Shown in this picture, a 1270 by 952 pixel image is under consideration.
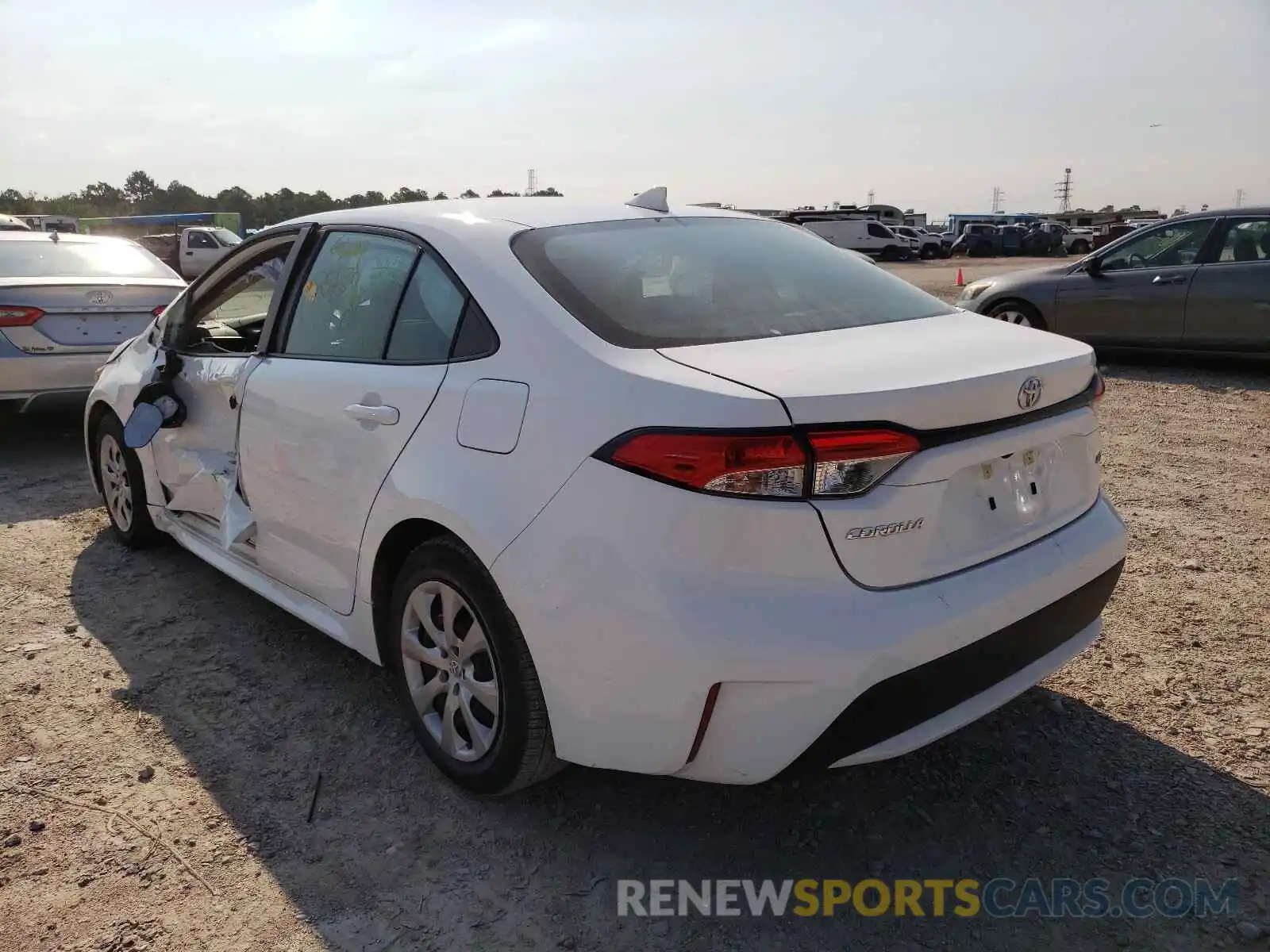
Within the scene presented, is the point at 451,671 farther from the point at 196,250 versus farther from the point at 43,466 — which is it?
the point at 196,250

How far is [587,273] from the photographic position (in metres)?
2.56

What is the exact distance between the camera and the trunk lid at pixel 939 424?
2.00 m

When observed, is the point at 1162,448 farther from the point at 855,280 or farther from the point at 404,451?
the point at 404,451

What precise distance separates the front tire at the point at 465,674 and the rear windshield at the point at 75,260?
17.4 feet

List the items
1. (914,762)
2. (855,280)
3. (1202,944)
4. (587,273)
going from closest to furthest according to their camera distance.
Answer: (1202,944)
(587,273)
(914,762)
(855,280)

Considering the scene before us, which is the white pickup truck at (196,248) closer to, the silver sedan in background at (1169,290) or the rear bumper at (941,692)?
the silver sedan in background at (1169,290)

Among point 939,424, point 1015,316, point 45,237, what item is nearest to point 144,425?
point 939,424

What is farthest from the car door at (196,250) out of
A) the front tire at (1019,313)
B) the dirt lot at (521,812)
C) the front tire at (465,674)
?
the front tire at (465,674)

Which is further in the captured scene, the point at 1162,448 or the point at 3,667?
the point at 1162,448

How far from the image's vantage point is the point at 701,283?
2.68 m

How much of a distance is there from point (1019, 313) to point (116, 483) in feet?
26.1

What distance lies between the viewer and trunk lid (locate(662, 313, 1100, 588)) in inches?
78.9

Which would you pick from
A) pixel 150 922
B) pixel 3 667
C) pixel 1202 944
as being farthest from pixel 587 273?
pixel 3 667

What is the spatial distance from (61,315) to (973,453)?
6.11 m
